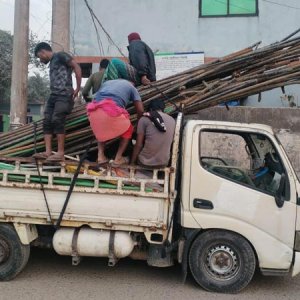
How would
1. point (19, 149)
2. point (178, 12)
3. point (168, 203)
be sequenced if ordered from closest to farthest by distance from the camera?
point (168, 203), point (19, 149), point (178, 12)

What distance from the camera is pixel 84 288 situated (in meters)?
4.52

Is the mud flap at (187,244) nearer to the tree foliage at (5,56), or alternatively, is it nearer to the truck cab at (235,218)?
the truck cab at (235,218)

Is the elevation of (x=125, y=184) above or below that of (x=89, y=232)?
above

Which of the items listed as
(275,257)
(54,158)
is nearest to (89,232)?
(54,158)

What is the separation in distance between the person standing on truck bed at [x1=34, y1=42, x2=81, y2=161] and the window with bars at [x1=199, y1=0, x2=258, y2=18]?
25.6 ft

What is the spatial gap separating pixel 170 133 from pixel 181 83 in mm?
927

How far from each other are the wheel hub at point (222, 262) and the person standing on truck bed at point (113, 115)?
1.34 meters

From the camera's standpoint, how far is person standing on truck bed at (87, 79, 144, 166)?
15.2 feet

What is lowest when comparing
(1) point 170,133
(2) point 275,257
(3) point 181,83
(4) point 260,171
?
(2) point 275,257

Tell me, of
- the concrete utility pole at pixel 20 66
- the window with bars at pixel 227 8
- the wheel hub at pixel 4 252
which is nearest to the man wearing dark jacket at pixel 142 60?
the wheel hub at pixel 4 252

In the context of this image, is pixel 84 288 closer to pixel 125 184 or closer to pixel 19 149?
pixel 125 184

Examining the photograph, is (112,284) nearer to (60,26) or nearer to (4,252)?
(4,252)

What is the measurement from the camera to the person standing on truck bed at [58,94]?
496 cm

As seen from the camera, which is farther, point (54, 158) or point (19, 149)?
point (19, 149)
